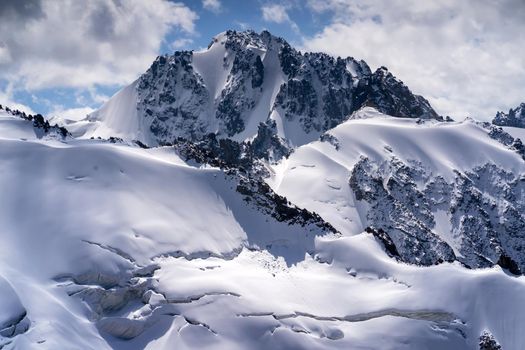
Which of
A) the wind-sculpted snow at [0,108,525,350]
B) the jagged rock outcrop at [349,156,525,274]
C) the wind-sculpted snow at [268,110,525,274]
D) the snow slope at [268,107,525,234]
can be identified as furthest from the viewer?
the jagged rock outcrop at [349,156,525,274]

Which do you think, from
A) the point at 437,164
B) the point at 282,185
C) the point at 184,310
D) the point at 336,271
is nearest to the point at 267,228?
the point at 336,271

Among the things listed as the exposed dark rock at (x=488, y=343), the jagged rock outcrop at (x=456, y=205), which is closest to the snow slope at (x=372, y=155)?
the jagged rock outcrop at (x=456, y=205)

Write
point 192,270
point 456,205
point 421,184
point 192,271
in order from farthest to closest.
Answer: point 421,184
point 456,205
point 192,270
point 192,271

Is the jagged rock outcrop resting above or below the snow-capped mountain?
above

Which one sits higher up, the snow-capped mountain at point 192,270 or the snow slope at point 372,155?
the snow slope at point 372,155

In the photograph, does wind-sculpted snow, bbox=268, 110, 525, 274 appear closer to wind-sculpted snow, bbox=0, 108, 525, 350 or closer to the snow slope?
the snow slope

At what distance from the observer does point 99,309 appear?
60.9 meters

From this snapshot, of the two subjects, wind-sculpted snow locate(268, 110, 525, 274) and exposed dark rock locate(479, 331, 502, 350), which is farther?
wind-sculpted snow locate(268, 110, 525, 274)

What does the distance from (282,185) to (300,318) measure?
85009 mm

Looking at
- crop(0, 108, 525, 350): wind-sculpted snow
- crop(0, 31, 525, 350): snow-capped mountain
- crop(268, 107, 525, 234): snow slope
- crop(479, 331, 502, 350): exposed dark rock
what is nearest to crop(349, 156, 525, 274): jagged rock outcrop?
crop(268, 107, 525, 234): snow slope

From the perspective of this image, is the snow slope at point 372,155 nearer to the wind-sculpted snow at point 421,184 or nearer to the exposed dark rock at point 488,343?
the wind-sculpted snow at point 421,184

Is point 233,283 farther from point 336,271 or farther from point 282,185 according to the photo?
point 282,185

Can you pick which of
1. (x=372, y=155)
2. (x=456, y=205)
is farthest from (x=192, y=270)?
(x=456, y=205)

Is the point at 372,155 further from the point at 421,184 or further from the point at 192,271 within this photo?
the point at 192,271
